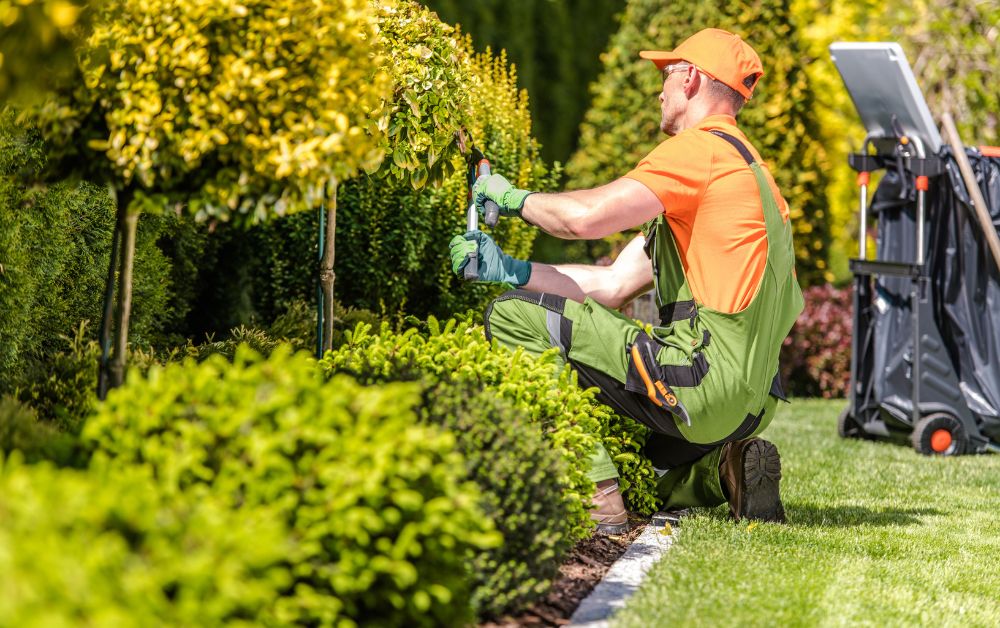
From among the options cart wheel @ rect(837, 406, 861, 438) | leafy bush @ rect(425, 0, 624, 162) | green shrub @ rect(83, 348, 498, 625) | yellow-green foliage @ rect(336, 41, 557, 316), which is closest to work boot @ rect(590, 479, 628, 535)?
green shrub @ rect(83, 348, 498, 625)

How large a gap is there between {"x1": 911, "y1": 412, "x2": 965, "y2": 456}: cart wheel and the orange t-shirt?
3091 millimetres

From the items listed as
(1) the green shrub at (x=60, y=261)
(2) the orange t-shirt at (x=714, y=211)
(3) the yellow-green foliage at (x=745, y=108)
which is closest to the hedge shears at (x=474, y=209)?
(2) the orange t-shirt at (x=714, y=211)

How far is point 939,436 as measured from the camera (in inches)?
252

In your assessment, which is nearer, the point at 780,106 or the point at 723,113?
the point at 723,113

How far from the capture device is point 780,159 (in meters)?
9.10

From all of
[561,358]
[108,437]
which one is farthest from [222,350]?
[108,437]

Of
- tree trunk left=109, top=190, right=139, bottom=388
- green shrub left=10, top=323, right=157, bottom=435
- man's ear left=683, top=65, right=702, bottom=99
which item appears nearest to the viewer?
tree trunk left=109, top=190, right=139, bottom=388

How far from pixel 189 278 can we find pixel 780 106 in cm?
533

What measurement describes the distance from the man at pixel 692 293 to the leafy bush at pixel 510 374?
155 millimetres

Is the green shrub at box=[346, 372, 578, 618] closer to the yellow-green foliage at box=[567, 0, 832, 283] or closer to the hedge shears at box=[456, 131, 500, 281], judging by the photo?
the hedge shears at box=[456, 131, 500, 281]

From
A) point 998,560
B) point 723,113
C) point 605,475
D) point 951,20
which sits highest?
point 951,20

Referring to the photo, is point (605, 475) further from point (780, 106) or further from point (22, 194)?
point (780, 106)

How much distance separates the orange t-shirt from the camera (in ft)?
12.1

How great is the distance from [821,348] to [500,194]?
21.3 ft
